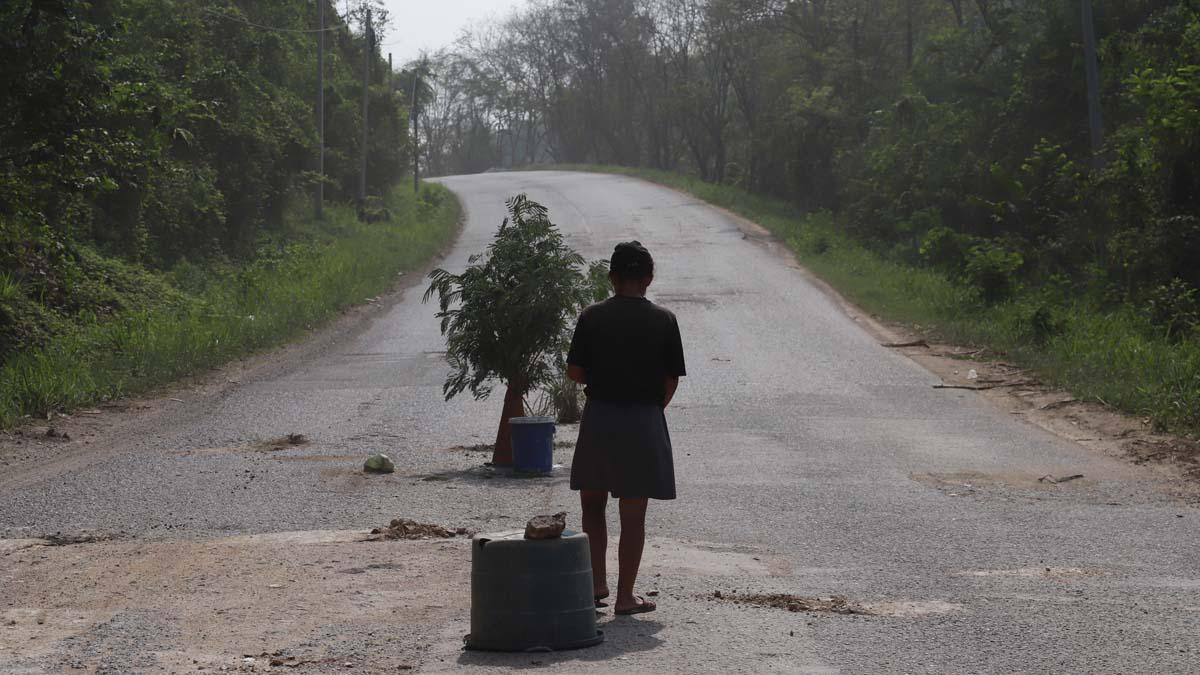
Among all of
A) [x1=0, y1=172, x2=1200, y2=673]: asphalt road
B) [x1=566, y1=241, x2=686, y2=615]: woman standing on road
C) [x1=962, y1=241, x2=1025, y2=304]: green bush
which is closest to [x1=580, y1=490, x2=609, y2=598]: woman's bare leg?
[x1=566, y1=241, x2=686, y2=615]: woman standing on road

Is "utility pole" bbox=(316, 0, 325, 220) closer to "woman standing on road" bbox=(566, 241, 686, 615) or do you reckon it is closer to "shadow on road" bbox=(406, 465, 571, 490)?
"shadow on road" bbox=(406, 465, 571, 490)

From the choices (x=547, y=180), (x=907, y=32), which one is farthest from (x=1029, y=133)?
(x=547, y=180)

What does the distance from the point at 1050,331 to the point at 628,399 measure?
598 inches

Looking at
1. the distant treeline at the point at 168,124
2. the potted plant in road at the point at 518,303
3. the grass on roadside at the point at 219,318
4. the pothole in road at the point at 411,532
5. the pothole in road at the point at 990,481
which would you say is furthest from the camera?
the grass on roadside at the point at 219,318

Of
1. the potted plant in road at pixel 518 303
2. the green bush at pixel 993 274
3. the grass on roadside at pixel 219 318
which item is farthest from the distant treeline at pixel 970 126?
the grass on roadside at pixel 219 318

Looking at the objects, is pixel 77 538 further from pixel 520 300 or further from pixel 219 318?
pixel 219 318

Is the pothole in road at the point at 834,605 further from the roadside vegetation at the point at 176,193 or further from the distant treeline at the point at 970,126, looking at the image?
the distant treeline at the point at 970,126

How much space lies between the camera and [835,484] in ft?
35.0

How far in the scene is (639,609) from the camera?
6.27 meters

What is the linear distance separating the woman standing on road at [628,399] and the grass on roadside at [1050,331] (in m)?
8.70

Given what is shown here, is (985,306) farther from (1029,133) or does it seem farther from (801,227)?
(801,227)

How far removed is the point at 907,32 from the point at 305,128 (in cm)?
2223

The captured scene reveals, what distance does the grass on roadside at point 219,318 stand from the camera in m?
15.2

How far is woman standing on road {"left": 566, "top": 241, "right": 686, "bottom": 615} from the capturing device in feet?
Answer: 20.6
